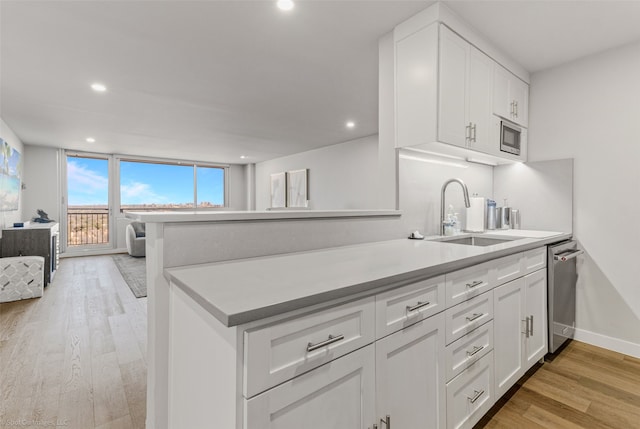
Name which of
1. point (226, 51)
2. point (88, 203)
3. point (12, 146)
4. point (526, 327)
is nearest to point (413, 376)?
point (526, 327)

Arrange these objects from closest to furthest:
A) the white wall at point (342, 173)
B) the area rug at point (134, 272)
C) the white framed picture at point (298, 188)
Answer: the area rug at point (134, 272) < the white wall at point (342, 173) < the white framed picture at point (298, 188)

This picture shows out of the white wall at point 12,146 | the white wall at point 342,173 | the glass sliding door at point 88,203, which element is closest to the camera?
the white wall at point 12,146

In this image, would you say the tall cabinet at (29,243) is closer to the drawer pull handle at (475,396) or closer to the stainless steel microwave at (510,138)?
the drawer pull handle at (475,396)

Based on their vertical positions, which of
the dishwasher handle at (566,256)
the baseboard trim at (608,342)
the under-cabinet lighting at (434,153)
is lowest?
the baseboard trim at (608,342)

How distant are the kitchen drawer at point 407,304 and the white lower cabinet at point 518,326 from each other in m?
0.58

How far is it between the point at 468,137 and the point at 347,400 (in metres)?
1.91

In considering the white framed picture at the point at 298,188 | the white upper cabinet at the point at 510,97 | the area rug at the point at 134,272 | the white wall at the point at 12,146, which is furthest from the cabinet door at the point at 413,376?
the white framed picture at the point at 298,188

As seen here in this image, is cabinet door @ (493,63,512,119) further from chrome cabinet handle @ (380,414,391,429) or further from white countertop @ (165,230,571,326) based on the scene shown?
chrome cabinet handle @ (380,414,391,429)

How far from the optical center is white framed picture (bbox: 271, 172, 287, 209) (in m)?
7.57

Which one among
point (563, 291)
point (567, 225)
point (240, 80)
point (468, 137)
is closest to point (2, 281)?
point (240, 80)

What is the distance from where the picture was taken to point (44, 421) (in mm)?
1551

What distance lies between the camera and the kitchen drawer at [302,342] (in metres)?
0.73

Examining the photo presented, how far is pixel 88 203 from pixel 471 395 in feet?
27.0

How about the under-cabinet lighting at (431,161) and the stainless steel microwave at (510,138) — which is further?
the stainless steel microwave at (510,138)
